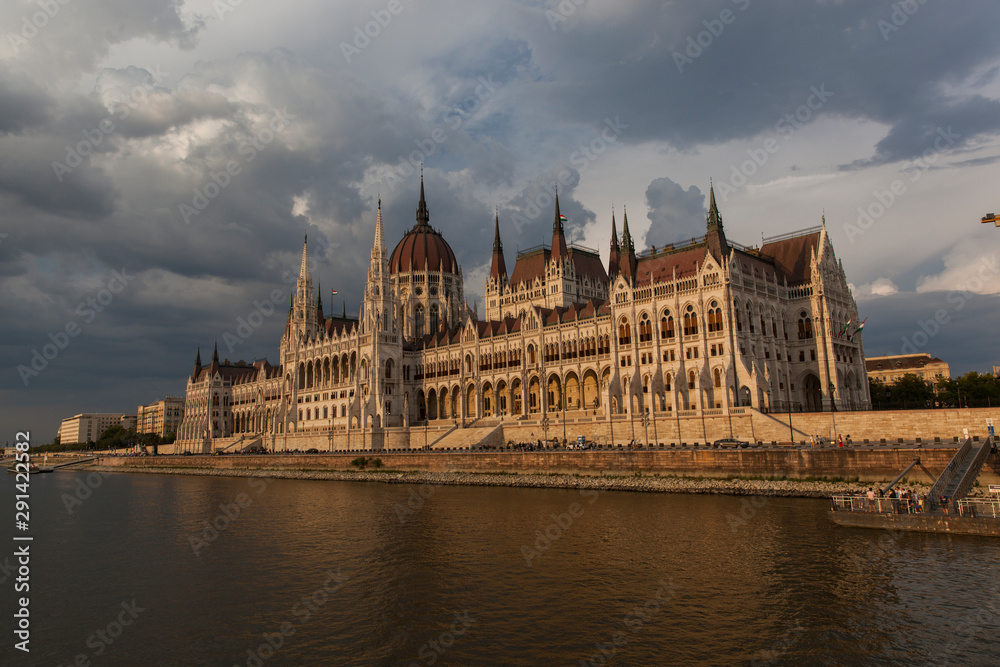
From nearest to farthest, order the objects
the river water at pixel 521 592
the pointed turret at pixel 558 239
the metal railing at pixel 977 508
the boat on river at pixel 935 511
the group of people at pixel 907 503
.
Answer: the river water at pixel 521 592, the boat on river at pixel 935 511, the metal railing at pixel 977 508, the group of people at pixel 907 503, the pointed turret at pixel 558 239

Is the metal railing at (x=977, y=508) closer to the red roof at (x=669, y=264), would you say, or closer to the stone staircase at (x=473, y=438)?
the red roof at (x=669, y=264)

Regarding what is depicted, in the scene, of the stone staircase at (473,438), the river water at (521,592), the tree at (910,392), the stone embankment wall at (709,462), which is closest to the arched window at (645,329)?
the stone staircase at (473,438)

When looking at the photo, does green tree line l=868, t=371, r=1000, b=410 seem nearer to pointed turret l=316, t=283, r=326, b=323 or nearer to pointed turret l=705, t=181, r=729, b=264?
pointed turret l=705, t=181, r=729, b=264

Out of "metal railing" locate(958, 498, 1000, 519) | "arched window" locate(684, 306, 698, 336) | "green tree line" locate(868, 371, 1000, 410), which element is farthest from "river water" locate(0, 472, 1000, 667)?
"green tree line" locate(868, 371, 1000, 410)

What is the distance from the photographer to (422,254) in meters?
130

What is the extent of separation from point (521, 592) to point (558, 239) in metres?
90.7

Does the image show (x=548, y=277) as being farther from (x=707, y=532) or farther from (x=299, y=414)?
(x=707, y=532)

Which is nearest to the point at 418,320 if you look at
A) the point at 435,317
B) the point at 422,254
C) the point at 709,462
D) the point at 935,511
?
the point at 435,317

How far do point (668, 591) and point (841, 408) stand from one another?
5913cm

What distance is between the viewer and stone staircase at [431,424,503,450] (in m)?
81.5

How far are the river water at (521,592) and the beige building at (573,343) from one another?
3165cm

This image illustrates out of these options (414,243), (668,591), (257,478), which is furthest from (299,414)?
(668,591)

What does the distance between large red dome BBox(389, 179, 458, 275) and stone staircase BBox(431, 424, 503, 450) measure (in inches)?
1954

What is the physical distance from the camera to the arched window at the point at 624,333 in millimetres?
80250
